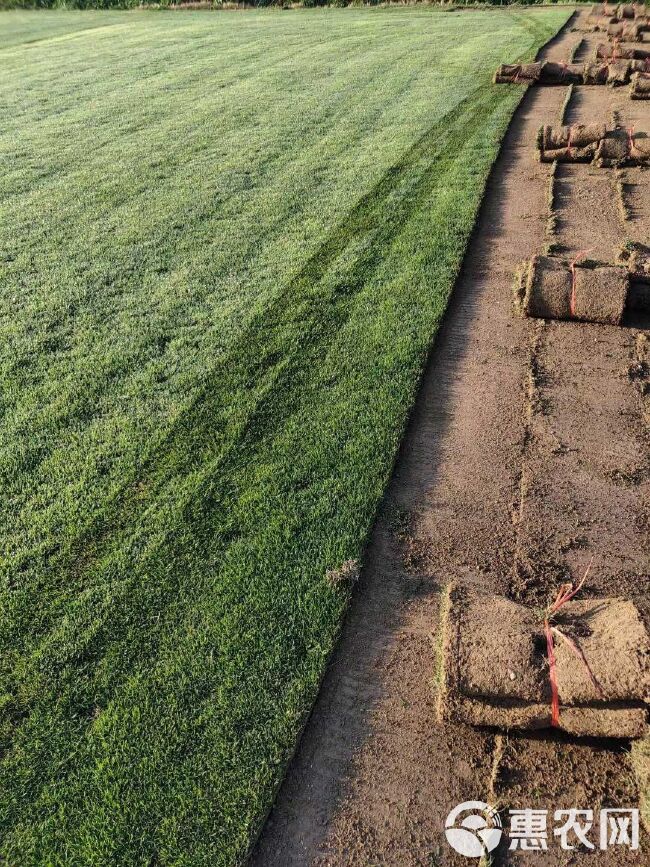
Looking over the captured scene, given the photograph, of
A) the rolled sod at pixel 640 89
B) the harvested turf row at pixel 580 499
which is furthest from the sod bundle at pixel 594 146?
the harvested turf row at pixel 580 499

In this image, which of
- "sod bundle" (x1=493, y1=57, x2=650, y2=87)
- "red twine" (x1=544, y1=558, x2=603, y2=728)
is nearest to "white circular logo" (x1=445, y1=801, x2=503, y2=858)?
"red twine" (x1=544, y1=558, x2=603, y2=728)

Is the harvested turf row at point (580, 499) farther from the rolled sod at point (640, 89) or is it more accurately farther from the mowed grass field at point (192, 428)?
the rolled sod at point (640, 89)

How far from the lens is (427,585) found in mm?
4652

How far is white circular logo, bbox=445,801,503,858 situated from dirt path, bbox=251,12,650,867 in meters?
0.05

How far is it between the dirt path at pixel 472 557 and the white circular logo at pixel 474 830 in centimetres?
5

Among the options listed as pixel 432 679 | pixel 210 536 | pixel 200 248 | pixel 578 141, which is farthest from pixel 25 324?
pixel 578 141

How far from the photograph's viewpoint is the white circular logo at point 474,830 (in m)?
3.36

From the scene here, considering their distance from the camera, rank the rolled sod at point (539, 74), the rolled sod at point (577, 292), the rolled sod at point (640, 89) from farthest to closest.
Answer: the rolled sod at point (539, 74), the rolled sod at point (640, 89), the rolled sod at point (577, 292)

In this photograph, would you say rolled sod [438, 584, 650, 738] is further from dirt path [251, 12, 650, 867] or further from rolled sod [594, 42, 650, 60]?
rolled sod [594, 42, 650, 60]

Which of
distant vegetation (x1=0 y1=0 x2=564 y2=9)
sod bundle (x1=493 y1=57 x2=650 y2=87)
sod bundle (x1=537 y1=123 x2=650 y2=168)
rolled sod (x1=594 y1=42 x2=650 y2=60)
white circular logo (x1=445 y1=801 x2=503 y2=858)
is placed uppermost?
distant vegetation (x1=0 y1=0 x2=564 y2=9)

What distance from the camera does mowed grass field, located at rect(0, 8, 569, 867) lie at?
12.2 ft

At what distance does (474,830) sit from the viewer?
342 centimetres

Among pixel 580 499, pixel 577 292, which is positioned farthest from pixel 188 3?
pixel 580 499

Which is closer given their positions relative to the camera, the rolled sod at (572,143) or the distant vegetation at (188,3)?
the rolled sod at (572,143)
